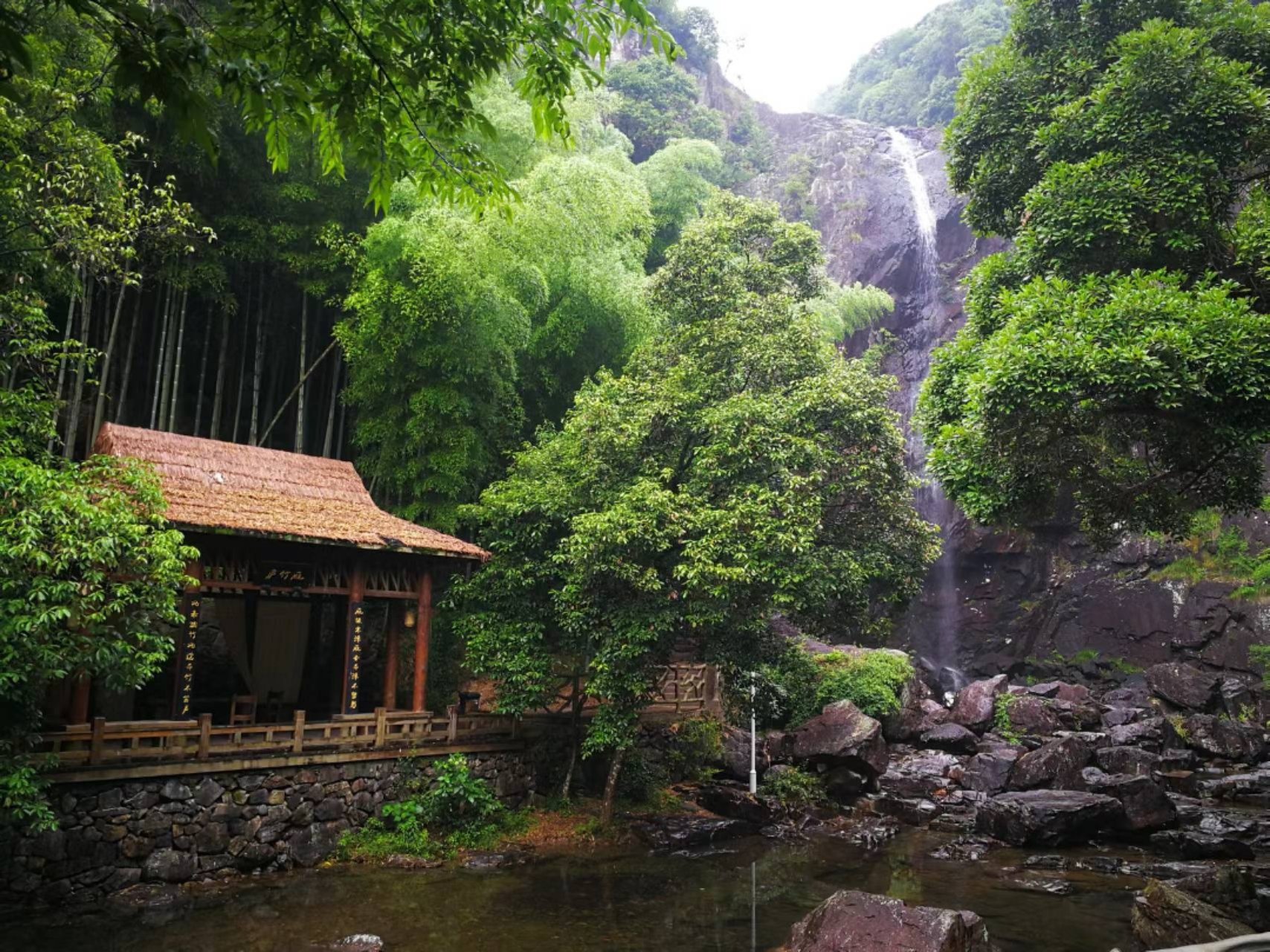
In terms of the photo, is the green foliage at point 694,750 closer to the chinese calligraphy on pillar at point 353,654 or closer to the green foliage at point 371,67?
the chinese calligraphy on pillar at point 353,654

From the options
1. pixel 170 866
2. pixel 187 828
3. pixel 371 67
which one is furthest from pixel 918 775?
pixel 371 67

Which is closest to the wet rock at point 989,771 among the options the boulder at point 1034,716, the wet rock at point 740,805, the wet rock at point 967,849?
the wet rock at point 967,849

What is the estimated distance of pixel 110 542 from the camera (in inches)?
319

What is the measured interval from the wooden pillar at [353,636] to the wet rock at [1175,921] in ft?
30.7

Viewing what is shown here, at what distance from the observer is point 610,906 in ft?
30.4

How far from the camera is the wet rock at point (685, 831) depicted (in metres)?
11.9

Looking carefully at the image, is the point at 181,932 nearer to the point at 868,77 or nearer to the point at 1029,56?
the point at 1029,56

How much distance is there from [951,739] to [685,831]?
7635 millimetres

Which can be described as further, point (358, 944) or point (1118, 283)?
point (1118, 283)

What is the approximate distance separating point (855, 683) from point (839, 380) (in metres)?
6.79

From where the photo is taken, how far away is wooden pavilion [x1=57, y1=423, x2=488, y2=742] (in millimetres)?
10797

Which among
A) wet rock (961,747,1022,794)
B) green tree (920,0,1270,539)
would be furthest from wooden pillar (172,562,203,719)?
wet rock (961,747,1022,794)

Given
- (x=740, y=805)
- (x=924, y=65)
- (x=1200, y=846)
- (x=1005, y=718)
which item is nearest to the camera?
(x=1200, y=846)

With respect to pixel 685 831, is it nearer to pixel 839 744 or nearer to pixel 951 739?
pixel 839 744
